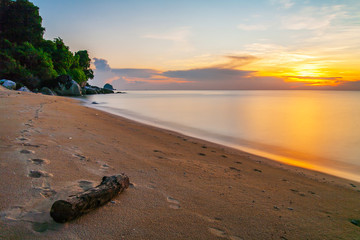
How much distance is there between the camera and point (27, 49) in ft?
99.2

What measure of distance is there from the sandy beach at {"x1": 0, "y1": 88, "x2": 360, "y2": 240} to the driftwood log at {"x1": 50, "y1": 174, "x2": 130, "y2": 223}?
70mm

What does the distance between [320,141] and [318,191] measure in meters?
7.87

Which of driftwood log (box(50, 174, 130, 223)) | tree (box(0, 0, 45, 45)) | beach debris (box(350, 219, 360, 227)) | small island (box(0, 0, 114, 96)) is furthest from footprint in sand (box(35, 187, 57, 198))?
tree (box(0, 0, 45, 45))

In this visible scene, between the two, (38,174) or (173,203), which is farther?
(38,174)

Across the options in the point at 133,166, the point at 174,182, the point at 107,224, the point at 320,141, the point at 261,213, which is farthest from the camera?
the point at 320,141

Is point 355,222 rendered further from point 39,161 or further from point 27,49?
point 27,49

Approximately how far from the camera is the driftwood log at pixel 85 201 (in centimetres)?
184

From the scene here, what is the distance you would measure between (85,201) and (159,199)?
3.02 ft

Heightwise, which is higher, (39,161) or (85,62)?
(85,62)

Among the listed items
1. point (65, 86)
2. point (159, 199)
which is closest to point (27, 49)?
point (65, 86)

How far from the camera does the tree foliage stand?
28.4 meters

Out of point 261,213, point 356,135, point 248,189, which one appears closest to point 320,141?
point 356,135

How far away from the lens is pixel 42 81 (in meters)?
32.8

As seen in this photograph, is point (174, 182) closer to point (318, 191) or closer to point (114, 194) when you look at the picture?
point (114, 194)
